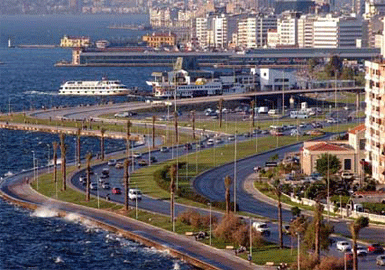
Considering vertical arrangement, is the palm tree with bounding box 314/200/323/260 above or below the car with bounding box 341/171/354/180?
above

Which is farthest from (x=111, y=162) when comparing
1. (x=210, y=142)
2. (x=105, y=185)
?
(x=210, y=142)

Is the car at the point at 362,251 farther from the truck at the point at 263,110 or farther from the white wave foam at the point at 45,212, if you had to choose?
the truck at the point at 263,110

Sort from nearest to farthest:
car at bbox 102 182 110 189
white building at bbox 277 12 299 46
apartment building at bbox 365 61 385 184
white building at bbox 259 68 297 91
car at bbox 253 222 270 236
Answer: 1. car at bbox 253 222 270 236
2. car at bbox 102 182 110 189
3. apartment building at bbox 365 61 385 184
4. white building at bbox 259 68 297 91
5. white building at bbox 277 12 299 46

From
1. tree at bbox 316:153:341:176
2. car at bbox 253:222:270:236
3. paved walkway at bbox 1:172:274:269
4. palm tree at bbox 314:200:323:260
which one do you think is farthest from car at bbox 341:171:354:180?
palm tree at bbox 314:200:323:260

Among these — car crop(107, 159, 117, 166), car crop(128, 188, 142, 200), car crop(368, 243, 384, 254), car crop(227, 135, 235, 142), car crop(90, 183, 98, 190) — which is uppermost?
car crop(368, 243, 384, 254)

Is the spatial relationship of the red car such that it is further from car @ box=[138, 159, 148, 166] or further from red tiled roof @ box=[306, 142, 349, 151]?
red tiled roof @ box=[306, 142, 349, 151]

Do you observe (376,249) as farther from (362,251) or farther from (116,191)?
(116,191)

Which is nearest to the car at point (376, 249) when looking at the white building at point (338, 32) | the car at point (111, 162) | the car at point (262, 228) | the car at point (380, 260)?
the car at point (380, 260)
